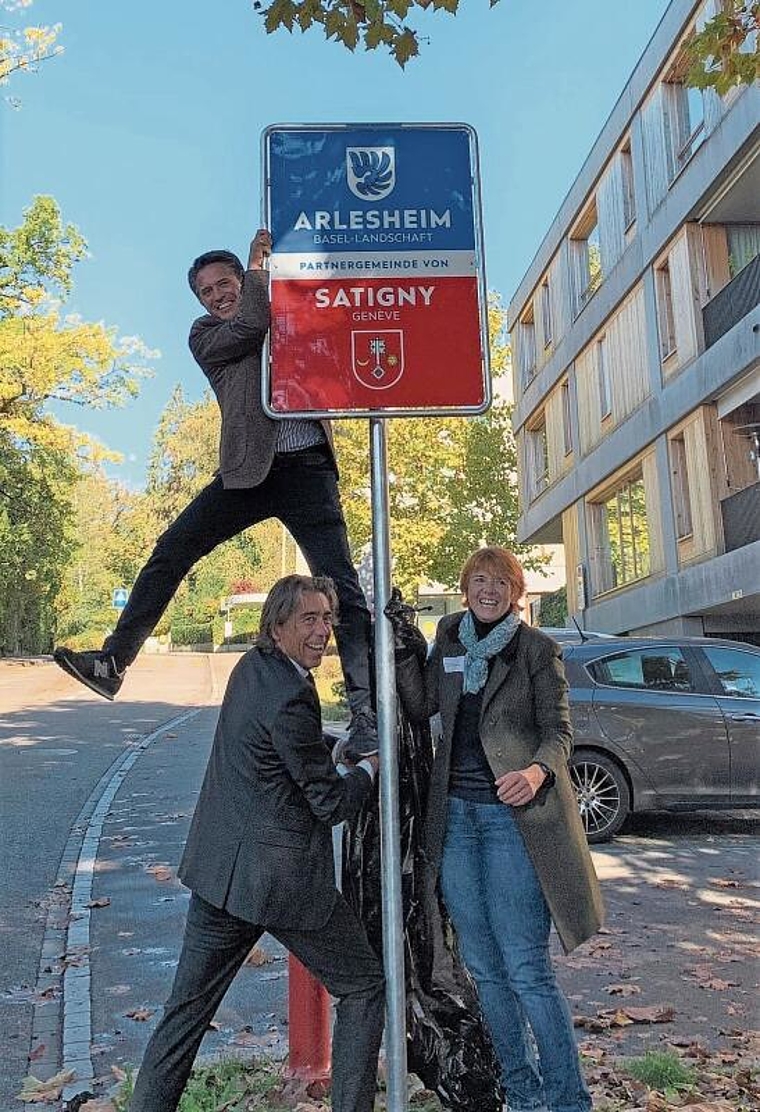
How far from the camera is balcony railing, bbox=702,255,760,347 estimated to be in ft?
55.4

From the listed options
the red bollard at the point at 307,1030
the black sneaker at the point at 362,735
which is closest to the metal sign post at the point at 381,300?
the black sneaker at the point at 362,735

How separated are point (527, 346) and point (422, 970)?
28.8 meters

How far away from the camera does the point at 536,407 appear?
29625 millimetres

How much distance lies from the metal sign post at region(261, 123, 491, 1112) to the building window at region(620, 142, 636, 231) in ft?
65.8

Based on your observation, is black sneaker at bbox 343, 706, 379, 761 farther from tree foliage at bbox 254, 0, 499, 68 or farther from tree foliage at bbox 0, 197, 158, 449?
tree foliage at bbox 0, 197, 158, 449

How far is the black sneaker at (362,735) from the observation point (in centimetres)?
331

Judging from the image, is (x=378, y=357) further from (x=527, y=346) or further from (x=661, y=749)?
(x=527, y=346)

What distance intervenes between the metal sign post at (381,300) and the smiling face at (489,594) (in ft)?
2.19

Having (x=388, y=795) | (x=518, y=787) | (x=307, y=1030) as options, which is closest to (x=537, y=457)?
(x=307, y=1030)

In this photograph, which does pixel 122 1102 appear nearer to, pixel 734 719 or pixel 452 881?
pixel 452 881

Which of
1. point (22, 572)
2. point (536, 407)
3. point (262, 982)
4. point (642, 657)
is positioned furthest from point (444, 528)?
point (262, 982)

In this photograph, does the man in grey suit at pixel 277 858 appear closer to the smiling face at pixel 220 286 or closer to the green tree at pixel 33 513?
the smiling face at pixel 220 286

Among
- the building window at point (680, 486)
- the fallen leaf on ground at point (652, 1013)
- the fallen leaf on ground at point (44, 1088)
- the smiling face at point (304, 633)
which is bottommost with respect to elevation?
the fallen leaf on ground at point (44, 1088)

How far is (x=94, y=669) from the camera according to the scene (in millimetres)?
3664
